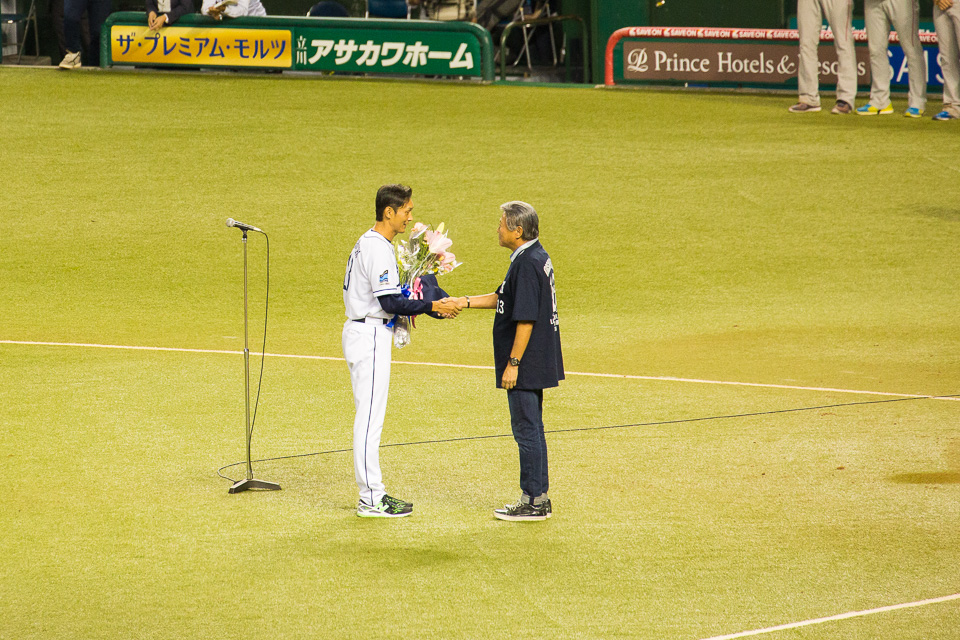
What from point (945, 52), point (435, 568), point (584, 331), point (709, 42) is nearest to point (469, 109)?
point (709, 42)

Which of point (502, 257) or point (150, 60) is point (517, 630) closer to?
point (502, 257)

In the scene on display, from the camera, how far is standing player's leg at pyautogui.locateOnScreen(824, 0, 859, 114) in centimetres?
1991

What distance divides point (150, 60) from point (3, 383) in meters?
13.7

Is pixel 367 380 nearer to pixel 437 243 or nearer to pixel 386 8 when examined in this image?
pixel 437 243

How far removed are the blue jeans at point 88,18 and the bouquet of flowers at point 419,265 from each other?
17.5 m

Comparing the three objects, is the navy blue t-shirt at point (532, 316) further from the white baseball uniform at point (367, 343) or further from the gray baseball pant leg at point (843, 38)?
the gray baseball pant leg at point (843, 38)

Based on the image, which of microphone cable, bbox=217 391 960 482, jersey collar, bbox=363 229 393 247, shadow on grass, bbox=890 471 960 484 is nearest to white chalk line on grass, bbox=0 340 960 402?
microphone cable, bbox=217 391 960 482

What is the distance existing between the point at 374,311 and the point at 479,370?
439 centimetres

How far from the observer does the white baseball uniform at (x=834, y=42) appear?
19953mm

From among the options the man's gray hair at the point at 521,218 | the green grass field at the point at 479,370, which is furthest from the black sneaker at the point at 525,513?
the man's gray hair at the point at 521,218

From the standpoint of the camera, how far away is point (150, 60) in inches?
924

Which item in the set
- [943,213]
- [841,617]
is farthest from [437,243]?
[943,213]

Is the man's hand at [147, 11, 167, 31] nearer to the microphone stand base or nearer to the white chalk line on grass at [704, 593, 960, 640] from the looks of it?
the microphone stand base

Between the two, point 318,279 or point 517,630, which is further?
point 318,279
